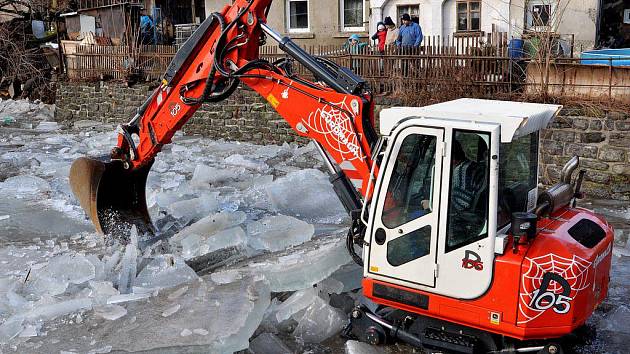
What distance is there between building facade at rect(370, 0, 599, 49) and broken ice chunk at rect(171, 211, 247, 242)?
765 cm

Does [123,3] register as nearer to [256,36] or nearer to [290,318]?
[256,36]

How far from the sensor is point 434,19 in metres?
16.4

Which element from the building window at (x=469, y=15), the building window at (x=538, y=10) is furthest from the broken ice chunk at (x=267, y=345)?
the building window at (x=469, y=15)

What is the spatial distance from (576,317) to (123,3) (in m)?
18.4

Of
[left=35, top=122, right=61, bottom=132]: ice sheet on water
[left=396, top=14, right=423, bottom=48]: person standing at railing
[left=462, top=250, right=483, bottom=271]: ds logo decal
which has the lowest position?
[left=35, top=122, right=61, bottom=132]: ice sheet on water

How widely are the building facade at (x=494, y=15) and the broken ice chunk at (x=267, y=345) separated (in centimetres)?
954

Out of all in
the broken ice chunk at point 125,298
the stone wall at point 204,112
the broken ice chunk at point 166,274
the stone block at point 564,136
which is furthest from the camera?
the stone wall at point 204,112

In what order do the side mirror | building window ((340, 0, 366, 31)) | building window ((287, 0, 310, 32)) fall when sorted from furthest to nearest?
building window ((287, 0, 310, 32)) < building window ((340, 0, 366, 31)) < the side mirror

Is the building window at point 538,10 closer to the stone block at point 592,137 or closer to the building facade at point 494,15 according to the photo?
the building facade at point 494,15

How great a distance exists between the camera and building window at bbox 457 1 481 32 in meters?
15.9

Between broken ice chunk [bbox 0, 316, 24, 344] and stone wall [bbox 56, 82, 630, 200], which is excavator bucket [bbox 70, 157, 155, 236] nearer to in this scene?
broken ice chunk [bbox 0, 316, 24, 344]

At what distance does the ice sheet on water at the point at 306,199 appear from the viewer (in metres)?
9.42

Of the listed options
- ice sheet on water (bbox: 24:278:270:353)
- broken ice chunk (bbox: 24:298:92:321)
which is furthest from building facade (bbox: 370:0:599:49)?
broken ice chunk (bbox: 24:298:92:321)

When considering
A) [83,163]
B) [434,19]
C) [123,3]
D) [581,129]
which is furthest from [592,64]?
[123,3]
